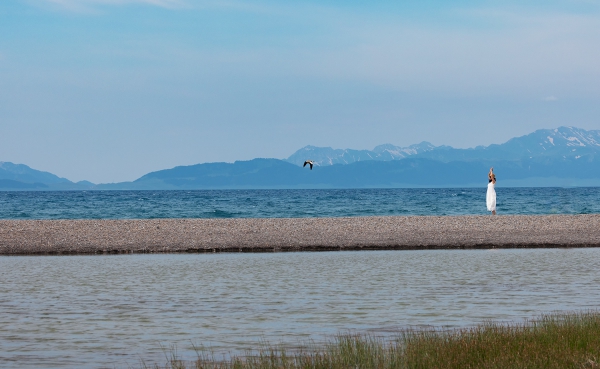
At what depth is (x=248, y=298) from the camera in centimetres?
1909

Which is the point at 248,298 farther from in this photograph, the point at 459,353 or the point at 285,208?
the point at 285,208

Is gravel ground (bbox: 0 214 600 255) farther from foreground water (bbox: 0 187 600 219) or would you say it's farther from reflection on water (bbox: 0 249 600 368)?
foreground water (bbox: 0 187 600 219)

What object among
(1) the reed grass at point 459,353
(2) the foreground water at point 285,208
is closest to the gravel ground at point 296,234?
(1) the reed grass at point 459,353

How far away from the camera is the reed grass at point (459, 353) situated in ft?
34.5

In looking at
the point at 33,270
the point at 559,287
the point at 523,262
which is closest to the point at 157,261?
the point at 33,270

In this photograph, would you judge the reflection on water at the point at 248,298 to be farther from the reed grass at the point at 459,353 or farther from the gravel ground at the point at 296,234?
the gravel ground at the point at 296,234

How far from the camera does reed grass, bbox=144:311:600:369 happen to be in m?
10.5

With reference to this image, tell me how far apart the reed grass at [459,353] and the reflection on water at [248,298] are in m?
1.70

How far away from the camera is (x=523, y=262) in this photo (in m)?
26.7

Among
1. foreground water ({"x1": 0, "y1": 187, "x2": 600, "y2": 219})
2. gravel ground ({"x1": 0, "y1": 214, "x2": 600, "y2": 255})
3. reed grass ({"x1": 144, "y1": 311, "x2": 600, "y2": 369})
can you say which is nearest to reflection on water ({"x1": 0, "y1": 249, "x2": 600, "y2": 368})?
reed grass ({"x1": 144, "y1": 311, "x2": 600, "y2": 369})

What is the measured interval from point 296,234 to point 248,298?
674 inches

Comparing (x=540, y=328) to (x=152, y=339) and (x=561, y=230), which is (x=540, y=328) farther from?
(x=561, y=230)

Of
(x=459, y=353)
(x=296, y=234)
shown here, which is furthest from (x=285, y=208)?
(x=459, y=353)

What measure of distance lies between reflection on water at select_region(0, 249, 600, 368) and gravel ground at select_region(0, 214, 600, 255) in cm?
358
